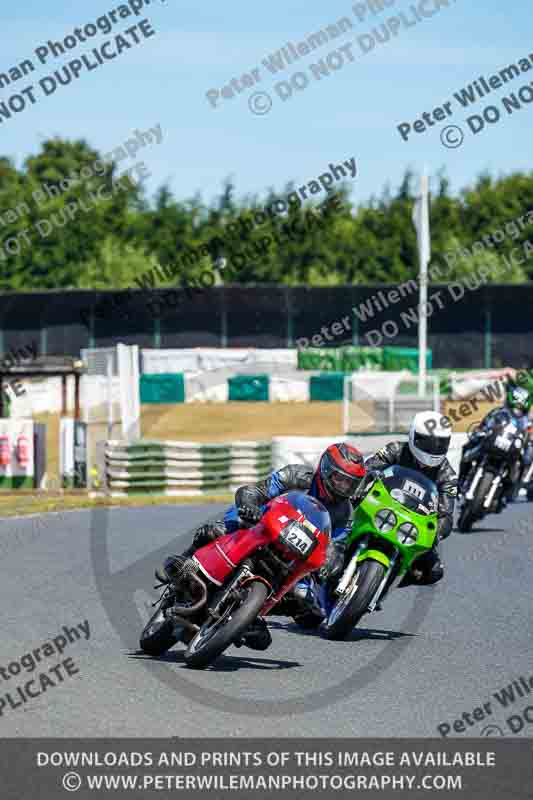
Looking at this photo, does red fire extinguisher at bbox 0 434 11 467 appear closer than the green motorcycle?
No

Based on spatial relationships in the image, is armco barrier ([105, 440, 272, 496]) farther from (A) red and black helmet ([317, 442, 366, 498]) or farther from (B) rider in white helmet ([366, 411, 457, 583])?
(A) red and black helmet ([317, 442, 366, 498])

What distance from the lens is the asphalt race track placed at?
6.76 meters

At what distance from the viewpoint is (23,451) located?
2381 cm

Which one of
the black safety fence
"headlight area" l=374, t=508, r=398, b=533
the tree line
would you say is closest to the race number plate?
"headlight area" l=374, t=508, r=398, b=533

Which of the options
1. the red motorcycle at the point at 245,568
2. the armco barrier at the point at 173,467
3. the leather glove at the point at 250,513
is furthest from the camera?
the armco barrier at the point at 173,467

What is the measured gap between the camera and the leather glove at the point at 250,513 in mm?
8477

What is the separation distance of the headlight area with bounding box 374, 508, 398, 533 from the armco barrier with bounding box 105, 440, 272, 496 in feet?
43.0

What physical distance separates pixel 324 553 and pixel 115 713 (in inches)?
71.5

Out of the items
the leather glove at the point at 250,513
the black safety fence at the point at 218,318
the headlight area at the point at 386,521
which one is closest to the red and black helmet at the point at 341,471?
the headlight area at the point at 386,521

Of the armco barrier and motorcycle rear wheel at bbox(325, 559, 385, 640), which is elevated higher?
motorcycle rear wheel at bbox(325, 559, 385, 640)

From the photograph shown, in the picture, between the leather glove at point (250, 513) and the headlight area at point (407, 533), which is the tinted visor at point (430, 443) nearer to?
the headlight area at point (407, 533)

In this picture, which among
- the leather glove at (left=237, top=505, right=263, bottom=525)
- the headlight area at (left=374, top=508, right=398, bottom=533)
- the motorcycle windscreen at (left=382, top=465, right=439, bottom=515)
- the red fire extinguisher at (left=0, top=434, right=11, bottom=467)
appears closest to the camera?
the leather glove at (left=237, top=505, right=263, bottom=525)
